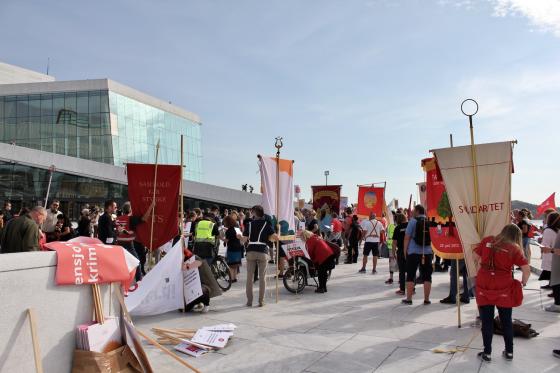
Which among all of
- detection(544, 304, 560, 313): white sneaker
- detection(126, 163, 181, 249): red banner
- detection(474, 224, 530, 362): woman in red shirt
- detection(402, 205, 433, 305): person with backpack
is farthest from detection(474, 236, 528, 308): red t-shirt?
→ detection(126, 163, 181, 249): red banner

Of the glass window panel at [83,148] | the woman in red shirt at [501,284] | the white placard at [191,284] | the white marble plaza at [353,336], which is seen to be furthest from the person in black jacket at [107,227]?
the glass window panel at [83,148]

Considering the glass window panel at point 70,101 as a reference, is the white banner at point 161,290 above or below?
below

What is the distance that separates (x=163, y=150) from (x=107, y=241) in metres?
51.0

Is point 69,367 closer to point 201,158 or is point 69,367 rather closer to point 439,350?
point 439,350

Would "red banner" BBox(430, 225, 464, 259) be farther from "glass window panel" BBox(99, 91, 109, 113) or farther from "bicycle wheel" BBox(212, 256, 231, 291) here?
"glass window panel" BBox(99, 91, 109, 113)

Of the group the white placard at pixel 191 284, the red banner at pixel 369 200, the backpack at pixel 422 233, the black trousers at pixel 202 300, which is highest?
the red banner at pixel 369 200

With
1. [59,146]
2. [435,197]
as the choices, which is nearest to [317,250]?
[435,197]

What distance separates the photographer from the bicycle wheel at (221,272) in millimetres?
9938

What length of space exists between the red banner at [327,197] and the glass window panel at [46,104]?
4249 cm

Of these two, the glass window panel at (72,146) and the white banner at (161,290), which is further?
the glass window panel at (72,146)

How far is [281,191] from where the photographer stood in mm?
9047

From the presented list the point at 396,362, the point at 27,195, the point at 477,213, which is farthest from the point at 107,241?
the point at 27,195

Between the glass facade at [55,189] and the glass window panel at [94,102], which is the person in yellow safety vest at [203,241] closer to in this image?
the glass facade at [55,189]

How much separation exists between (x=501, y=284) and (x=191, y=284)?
4.76m
